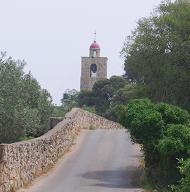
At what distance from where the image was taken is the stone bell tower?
10700 centimetres

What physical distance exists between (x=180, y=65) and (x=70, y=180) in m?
10.1

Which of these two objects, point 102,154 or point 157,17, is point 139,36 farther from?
point 102,154

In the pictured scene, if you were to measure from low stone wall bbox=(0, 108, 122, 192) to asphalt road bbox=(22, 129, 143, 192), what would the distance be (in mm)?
398

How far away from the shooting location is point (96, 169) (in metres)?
26.7

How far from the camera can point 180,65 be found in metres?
31.1

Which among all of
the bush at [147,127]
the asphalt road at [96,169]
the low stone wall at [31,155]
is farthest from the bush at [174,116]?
the low stone wall at [31,155]

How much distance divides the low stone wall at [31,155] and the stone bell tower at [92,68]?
69573 millimetres

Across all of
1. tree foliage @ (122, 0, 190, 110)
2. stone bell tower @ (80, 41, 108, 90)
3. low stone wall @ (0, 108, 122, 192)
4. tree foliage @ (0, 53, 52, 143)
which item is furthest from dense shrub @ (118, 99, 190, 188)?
stone bell tower @ (80, 41, 108, 90)

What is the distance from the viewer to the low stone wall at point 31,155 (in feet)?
63.7

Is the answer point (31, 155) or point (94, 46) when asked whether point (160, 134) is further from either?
point (94, 46)

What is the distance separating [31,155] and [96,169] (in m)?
4.30

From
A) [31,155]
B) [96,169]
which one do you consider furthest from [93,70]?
[31,155]

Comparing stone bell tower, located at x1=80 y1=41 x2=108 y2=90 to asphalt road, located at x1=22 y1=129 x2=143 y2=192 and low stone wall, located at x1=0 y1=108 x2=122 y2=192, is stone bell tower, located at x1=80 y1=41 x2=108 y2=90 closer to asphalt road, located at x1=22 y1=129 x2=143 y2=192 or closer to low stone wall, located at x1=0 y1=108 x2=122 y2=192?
asphalt road, located at x1=22 y1=129 x2=143 y2=192

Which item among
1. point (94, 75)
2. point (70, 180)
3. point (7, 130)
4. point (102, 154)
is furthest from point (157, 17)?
point (94, 75)
